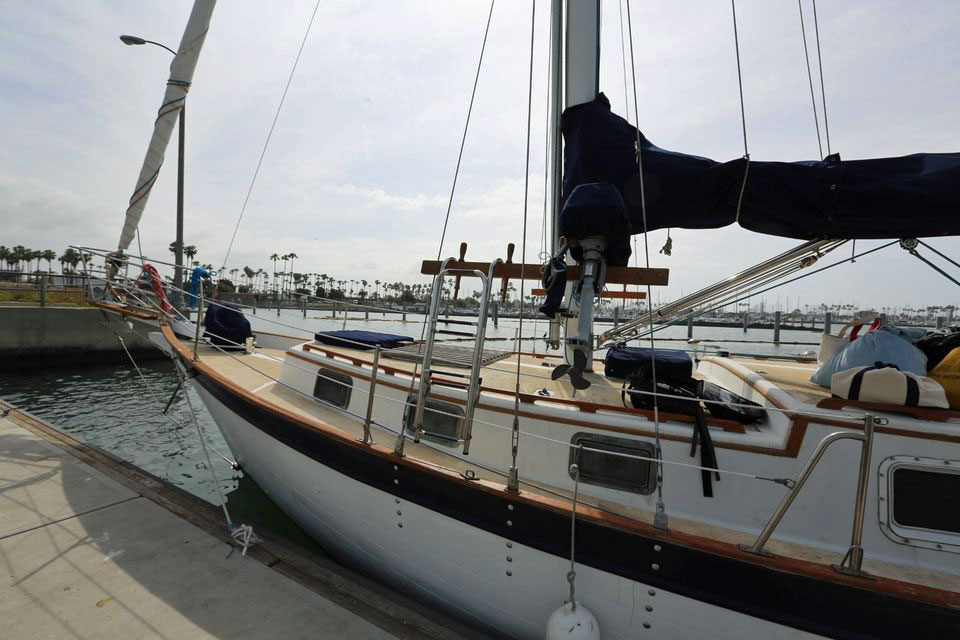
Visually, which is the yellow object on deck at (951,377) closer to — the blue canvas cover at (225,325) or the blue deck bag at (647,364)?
the blue deck bag at (647,364)

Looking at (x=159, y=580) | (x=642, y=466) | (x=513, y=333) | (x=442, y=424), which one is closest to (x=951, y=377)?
(x=642, y=466)

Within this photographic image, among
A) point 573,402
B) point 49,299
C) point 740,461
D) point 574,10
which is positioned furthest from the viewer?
point 49,299

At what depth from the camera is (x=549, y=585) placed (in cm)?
265

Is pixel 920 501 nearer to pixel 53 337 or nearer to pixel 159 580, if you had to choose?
pixel 159 580

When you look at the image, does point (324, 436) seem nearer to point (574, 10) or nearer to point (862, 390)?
point (862, 390)

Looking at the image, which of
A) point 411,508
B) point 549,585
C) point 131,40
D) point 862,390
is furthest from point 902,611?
point 131,40

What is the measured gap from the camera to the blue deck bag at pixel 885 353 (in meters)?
2.52

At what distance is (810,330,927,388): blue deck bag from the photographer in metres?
2.52

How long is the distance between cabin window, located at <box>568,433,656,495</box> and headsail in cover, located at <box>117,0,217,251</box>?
8573 millimetres

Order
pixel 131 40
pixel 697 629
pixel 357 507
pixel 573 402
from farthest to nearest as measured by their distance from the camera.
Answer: pixel 131 40
pixel 357 507
pixel 573 402
pixel 697 629

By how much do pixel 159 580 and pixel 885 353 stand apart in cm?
510

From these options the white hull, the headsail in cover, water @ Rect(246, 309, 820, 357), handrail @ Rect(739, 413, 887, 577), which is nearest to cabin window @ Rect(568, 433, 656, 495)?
the white hull

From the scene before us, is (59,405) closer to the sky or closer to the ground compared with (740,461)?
closer to the ground

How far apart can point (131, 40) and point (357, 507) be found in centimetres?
1240
